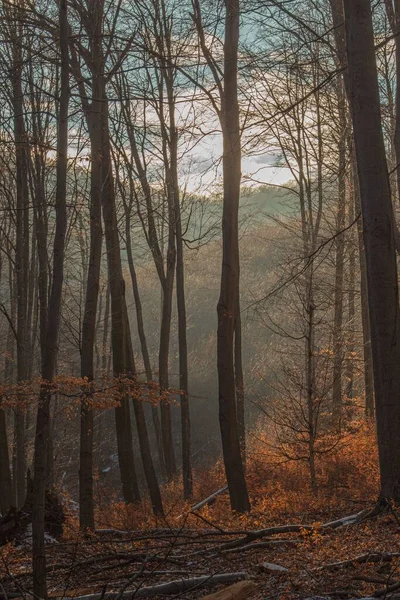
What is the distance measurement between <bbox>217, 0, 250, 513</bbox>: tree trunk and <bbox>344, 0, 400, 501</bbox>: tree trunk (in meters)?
3.39

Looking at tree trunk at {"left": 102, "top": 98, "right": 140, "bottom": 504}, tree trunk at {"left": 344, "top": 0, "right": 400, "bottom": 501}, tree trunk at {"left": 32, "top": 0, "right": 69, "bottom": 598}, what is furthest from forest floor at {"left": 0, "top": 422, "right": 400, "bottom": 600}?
tree trunk at {"left": 102, "top": 98, "right": 140, "bottom": 504}

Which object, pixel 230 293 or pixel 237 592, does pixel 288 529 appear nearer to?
pixel 237 592

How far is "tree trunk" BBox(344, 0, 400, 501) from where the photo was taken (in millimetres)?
6008

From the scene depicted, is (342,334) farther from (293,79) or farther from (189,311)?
(189,311)

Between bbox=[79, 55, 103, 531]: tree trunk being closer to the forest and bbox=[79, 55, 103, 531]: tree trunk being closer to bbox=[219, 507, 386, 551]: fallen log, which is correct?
Result: the forest

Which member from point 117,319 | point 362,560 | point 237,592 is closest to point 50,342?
point 237,592

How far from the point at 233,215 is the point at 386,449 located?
513 centimetres

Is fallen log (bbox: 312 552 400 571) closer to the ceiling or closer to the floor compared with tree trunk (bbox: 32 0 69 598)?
closer to the floor

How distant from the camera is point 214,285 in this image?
49.1 metres

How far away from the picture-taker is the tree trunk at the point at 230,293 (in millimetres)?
9680

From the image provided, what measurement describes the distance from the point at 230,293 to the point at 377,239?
4.01 metres

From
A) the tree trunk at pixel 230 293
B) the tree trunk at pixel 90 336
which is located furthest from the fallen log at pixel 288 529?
the tree trunk at pixel 90 336

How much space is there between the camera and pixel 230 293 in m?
9.92

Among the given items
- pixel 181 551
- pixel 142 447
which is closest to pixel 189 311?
pixel 142 447
